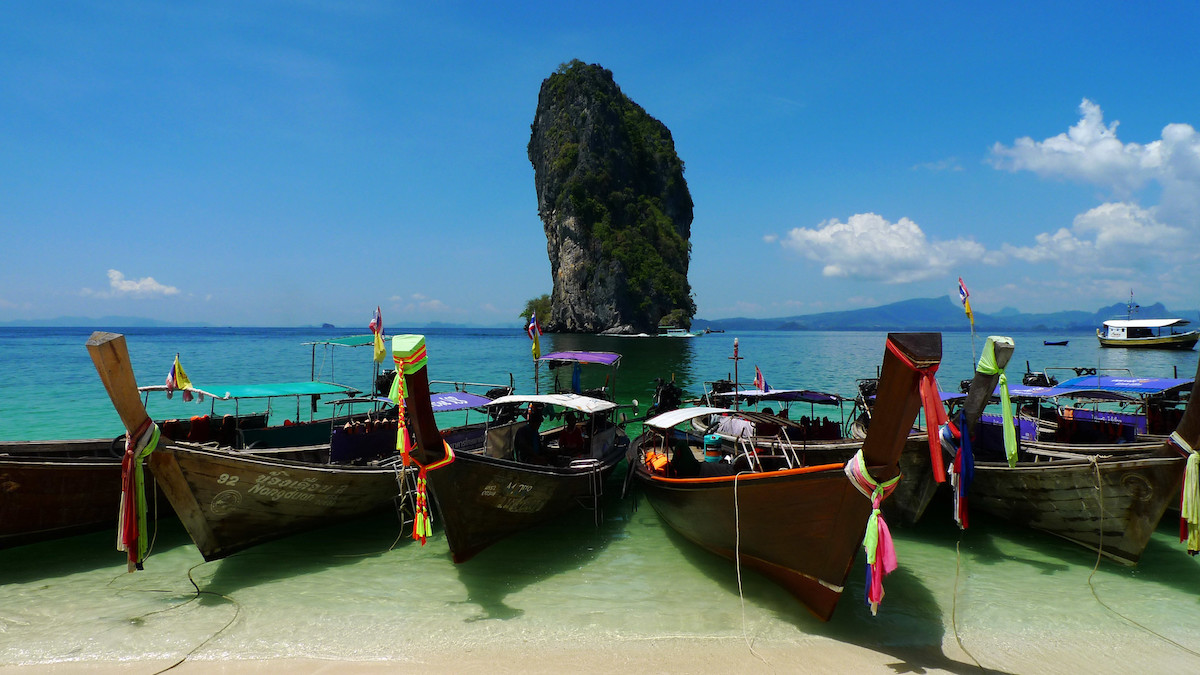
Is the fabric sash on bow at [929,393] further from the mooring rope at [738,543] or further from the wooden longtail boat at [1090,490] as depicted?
the mooring rope at [738,543]

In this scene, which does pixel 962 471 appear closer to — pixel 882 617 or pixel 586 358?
pixel 882 617

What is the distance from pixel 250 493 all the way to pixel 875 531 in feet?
24.3

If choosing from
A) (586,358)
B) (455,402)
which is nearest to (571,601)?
(455,402)

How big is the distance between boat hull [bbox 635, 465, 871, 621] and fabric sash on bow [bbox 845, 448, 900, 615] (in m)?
0.12

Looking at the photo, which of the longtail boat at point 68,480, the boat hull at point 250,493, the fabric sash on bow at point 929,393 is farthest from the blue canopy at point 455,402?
the fabric sash on bow at point 929,393

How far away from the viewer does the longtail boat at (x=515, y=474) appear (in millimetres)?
7383

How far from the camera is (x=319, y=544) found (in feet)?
29.7

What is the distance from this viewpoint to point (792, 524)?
20.1 ft

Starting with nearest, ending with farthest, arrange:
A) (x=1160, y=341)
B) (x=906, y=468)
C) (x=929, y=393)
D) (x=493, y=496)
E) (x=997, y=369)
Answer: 1. (x=929, y=393)
2. (x=997, y=369)
3. (x=493, y=496)
4. (x=906, y=468)
5. (x=1160, y=341)

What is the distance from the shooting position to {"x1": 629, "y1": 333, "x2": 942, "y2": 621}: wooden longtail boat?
4.79m

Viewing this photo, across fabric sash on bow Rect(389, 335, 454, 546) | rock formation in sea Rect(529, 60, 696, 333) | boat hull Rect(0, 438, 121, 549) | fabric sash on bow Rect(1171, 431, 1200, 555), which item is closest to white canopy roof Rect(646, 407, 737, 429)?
fabric sash on bow Rect(389, 335, 454, 546)

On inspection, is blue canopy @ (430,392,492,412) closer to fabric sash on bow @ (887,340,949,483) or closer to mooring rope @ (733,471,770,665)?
mooring rope @ (733,471,770,665)

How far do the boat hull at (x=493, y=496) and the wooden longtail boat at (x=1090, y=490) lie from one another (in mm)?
5583

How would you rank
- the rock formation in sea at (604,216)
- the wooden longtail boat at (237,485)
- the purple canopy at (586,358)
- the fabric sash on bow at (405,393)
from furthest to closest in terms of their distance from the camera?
the rock formation in sea at (604,216) → the purple canopy at (586,358) → the fabric sash on bow at (405,393) → the wooden longtail boat at (237,485)
